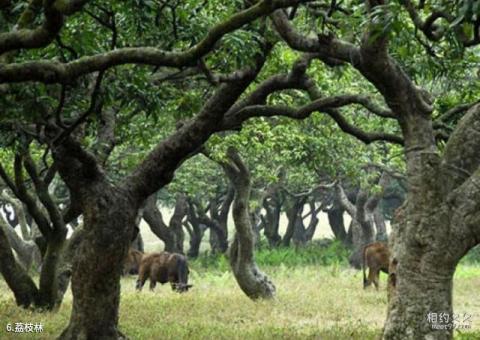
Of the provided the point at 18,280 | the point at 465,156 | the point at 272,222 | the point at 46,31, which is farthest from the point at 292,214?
the point at 46,31

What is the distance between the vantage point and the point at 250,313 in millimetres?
15875

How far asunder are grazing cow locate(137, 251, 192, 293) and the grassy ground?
2.03ft

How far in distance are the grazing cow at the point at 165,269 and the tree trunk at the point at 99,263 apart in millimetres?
11182

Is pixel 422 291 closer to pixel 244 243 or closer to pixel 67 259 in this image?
pixel 67 259

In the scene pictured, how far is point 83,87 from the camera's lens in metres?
10.9

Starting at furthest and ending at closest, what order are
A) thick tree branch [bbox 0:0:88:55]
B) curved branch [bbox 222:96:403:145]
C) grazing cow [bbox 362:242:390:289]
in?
grazing cow [bbox 362:242:390:289]
curved branch [bbox 222:96:403:145]
thick tree branch [bbox 0:0:88:55]

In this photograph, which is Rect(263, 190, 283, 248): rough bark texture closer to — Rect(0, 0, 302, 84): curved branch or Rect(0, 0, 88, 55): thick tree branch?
Rect(0, 0, 302, 84): curved branch

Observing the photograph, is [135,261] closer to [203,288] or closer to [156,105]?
[203,288]

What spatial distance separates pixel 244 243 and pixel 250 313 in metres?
3.08

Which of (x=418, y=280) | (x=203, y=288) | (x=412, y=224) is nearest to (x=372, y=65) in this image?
(x=412, y=224)

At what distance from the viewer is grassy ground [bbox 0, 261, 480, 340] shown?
12547 millimetres

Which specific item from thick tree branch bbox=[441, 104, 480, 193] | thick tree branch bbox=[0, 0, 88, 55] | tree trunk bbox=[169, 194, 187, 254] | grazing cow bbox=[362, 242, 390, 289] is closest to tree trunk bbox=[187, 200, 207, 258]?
tree trunk bbox=[169, 194, 187, 254]

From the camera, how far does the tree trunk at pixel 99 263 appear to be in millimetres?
10484

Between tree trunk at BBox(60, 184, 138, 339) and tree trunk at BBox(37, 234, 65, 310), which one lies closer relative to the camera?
tree trunk at BBox(60, 184, 138, 339)
